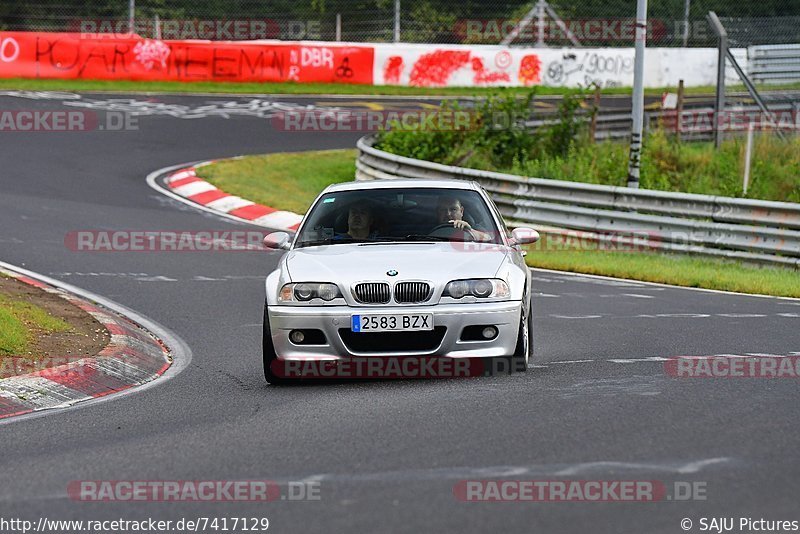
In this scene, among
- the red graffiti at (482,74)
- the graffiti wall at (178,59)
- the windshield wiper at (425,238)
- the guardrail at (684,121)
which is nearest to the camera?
the windshield wiper at (425,238)

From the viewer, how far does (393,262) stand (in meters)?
8.73

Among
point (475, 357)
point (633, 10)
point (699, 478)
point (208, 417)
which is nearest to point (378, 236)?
point (475, 357)

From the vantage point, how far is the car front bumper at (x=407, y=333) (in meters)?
8.48

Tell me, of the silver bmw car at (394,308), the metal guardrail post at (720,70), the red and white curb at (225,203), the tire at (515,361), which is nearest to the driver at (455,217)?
the silver bmw car at (394,308)

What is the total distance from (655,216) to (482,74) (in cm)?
2104

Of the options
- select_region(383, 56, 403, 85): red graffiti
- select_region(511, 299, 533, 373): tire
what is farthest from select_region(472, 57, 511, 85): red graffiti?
select_region(511, 299, 533, 373): tire

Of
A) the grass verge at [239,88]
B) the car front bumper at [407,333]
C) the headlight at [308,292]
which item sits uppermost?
the grass verge at [239,88]

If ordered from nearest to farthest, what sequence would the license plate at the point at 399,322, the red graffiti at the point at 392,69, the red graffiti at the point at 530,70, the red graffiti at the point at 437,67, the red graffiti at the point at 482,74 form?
the license plate at the point at 399,322
the red graffiti at the point at 392,69
the red graffiti at the point at 437,67
the red graffiti at the point at 482,74
the red graffiti at the point at 530,70

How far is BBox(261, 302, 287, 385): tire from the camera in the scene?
28.9 ft

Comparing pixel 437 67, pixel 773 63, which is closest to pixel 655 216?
pixel 773 63

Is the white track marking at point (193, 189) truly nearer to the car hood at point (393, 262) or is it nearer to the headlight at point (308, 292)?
the car hood at point (393, 262)

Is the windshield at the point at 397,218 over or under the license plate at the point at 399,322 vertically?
over

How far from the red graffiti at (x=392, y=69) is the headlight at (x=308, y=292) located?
28.6 meters

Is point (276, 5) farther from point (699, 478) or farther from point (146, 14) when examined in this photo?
point (699, 478)
